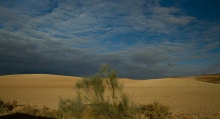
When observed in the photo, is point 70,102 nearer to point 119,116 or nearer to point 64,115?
point 64,115

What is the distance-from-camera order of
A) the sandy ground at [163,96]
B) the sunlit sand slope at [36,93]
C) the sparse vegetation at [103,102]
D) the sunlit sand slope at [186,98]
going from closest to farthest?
the sparse vegetation at [103,102], the sunlit sand slope at [186,98], the sandy ground at [163,96], the sunlit sand slope at [36,93]

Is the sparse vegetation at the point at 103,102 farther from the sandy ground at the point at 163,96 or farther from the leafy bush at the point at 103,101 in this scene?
the sandy ground at the point at 163,96

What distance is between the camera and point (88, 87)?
14.0 metres

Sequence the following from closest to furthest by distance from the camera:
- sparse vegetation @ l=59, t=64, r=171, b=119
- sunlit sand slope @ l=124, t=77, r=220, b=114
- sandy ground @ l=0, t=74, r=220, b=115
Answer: sparse vegetation @ l=59, t=64, r=171, b=119 < sunlit sand slope @ l=124, t=77, r=220, b=114 < sandy ground @ l=0, t=74, r=220, b=115

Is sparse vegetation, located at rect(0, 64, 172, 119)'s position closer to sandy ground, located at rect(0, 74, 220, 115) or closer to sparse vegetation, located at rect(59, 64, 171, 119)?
sparse vegetation, located at rect(59, 64, 171, 119)

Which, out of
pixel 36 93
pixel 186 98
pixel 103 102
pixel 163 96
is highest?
pixel 36 93

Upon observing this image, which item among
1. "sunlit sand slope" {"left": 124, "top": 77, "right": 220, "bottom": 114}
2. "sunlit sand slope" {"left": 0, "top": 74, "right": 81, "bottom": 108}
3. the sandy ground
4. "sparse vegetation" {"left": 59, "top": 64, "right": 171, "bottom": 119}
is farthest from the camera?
"sunlit sand slope" {"left": 0, "top": 74, "right": 81, "bottom": 108}

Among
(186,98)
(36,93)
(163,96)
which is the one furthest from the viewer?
(36,93)

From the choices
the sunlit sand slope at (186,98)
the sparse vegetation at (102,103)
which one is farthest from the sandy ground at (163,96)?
the sparse vegetation at (102,103)

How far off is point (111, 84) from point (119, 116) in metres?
1.77

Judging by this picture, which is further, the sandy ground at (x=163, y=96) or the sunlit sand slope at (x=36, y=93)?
the sunlit sand slope at (x=36, y=93)

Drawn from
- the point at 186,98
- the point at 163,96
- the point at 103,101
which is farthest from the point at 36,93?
the point at 103,101

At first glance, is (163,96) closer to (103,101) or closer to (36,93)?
(103,101)

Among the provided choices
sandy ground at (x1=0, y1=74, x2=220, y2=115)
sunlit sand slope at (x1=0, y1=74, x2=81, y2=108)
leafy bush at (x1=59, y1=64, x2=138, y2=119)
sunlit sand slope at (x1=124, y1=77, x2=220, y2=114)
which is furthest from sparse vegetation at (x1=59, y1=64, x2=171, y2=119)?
sunlit sand slope at (x1=0, y1=74, x2=81, y2=108)
